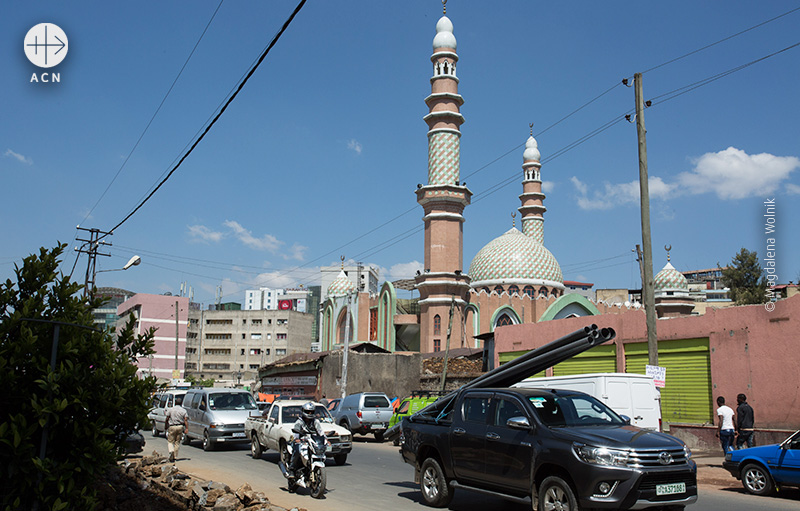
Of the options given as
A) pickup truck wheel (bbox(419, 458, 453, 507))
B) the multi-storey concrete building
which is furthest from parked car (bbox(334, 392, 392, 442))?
the multi-storey concrete building

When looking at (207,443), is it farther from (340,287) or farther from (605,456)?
(340,287)

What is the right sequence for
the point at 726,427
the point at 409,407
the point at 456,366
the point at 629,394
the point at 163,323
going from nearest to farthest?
the point at 629,394
the point at 726,427
the point at 409,407
the point at 456,366
the point at 163,323

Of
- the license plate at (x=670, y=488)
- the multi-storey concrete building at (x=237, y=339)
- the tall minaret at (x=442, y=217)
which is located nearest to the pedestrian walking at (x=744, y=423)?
the license plate at (x=670, y=488)

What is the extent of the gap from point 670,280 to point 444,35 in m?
25.7

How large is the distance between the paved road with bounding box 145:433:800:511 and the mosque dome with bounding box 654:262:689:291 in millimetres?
41032

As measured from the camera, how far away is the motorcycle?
1049 cm

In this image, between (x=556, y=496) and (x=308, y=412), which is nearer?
(x=556, y=496)

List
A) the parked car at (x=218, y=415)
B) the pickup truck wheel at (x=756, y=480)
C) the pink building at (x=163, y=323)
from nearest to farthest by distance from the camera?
A: the pickup truck wheel at (x=756, y=480)
the parked car at (x=218, y=415)
the pink building at (x=163, y=323)

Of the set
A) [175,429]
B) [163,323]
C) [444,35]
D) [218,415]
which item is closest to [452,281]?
[444,35]

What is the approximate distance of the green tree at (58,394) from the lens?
581cm

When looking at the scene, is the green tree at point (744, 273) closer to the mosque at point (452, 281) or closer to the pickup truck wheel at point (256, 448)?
the mosque at point (452, 281)

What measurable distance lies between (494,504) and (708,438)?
11.4 m

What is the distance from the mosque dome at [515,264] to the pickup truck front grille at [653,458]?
1771 inches

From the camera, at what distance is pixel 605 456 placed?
23.5 ft
